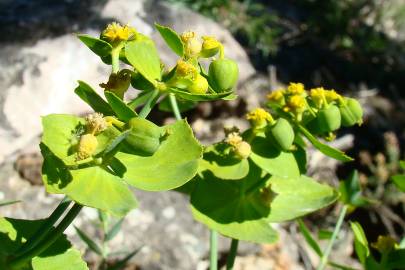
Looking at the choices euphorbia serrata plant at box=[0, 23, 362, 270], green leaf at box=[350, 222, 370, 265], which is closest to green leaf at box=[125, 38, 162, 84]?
euphorbia serrata plant at box=[0, 23, 362, 270]

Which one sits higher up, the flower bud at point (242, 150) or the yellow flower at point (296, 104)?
the yellow flower at point (296, 104)

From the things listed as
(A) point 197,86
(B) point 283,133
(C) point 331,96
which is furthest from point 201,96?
(C) point 331,96

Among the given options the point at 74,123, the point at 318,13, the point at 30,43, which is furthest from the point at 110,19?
the point at 318,13

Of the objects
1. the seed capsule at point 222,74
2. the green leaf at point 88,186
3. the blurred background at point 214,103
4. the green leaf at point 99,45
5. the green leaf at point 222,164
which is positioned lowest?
the blurred background at point 214,103

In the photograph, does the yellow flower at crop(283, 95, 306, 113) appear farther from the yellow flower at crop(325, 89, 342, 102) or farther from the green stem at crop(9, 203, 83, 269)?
the green stem at crop(9, 203, 83, 269)

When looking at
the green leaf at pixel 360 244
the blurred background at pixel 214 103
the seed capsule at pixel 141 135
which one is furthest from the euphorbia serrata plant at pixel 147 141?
the blurred background at pixel 214 103

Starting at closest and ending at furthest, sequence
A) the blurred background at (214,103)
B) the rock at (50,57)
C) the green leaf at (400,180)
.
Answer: the green leaf at (400,180) → the blurred background at (214,103) → the rock at (50,57)

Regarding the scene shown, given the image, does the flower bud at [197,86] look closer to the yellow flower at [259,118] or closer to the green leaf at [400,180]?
the yellow flower at [259,118]
